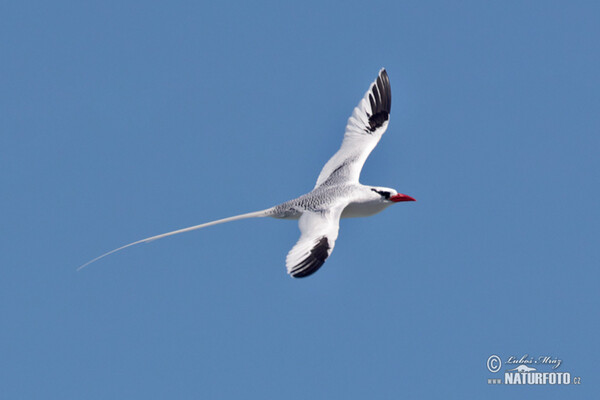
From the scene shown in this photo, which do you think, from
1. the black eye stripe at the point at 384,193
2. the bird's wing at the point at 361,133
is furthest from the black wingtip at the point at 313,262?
the bird's wing at the point at 361,133

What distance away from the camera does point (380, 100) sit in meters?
25.2

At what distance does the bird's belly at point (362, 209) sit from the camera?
2159 cm

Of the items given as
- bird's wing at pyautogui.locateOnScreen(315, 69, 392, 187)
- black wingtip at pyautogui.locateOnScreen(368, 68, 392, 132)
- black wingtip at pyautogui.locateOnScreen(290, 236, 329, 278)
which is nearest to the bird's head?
bird's wing at pyautogui.locateOnScreen(315, 69, 392, 187)

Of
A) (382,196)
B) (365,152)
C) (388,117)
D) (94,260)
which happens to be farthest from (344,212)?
(94,260)

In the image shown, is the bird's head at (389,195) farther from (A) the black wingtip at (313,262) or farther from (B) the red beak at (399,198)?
(A) the black wingtip at (313,262)

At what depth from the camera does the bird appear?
18.6 m

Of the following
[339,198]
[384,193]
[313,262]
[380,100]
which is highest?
[380,100]

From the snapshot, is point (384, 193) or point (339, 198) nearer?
point (339, 198)

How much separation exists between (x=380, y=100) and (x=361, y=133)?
4.57 ft

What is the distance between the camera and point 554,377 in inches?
853

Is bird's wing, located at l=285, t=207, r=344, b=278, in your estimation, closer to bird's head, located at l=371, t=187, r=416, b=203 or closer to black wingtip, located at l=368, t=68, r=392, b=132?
bird's head, located at l=371, t=187, r=416, b=203

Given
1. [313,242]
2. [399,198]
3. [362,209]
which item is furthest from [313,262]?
[399,198]

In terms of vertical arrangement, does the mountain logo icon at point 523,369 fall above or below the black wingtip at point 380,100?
below

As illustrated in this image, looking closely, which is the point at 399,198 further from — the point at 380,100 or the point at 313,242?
the point at 380,100
